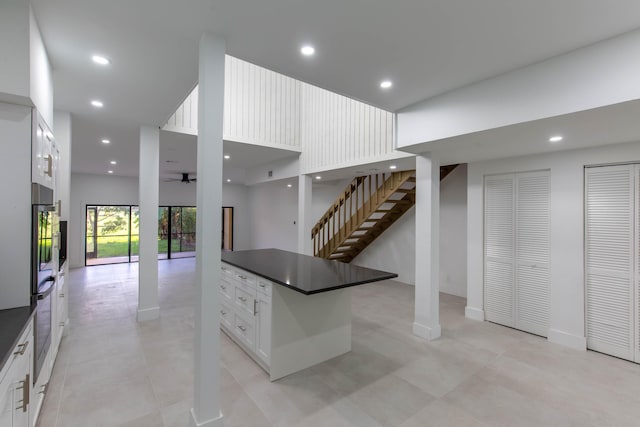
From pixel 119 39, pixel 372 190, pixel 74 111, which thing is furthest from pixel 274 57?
pixel 372 190

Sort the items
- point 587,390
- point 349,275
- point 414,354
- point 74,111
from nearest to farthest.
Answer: point 587,390
point 349,275
point 414,354
point 74,111

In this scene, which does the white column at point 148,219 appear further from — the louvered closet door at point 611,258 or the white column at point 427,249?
the louvered closet door at point 611,258

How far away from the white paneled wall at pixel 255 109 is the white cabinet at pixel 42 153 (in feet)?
6.57

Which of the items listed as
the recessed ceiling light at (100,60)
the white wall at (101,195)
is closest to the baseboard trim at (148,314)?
the recessed ceiling light at (100,60)

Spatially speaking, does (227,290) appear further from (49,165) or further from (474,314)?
(474,314)

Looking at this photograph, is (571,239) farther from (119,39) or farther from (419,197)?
(119,39)

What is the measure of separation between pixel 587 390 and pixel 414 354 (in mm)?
1532

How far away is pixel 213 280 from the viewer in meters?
2.07

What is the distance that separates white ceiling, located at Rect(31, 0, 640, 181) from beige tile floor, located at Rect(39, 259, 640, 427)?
2838 millimetres

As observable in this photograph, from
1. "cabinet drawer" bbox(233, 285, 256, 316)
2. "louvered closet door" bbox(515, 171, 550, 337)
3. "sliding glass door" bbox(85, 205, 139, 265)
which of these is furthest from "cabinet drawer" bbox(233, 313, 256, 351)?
"sliding glass door" bbox(85, 205, 139, 265)

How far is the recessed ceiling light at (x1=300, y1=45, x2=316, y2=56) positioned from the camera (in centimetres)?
221

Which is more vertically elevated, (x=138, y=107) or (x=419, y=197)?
(x=138, y=107)

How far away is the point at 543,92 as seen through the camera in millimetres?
2342

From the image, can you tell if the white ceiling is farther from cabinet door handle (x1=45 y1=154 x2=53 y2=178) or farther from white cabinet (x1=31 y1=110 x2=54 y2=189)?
cabinet door handle (x1=45 y1=154 x2=53 y2=178)
